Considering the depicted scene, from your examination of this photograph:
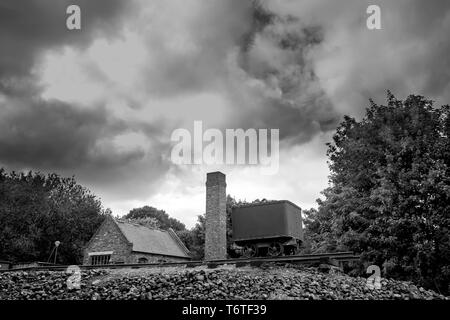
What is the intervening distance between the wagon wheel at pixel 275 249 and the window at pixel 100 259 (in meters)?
15.1

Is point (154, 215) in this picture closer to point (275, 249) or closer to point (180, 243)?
point (180, 243)

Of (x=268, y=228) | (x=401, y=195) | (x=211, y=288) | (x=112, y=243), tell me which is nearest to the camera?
(x=211, y=288)

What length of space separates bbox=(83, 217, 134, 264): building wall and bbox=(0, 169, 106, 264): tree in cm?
792

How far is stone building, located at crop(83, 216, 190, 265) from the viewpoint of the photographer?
90.4 ft

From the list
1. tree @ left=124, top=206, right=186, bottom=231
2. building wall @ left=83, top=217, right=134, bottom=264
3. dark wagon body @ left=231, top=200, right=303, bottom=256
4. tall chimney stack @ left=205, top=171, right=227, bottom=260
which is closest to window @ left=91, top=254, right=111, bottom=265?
building wall @ left=83, top=217, right=134, bottom=264

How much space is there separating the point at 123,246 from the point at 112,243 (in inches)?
51.9

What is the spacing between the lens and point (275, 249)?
63.0 ft

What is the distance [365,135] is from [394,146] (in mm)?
2867

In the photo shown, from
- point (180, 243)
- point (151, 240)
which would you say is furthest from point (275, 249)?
point (180, 243)

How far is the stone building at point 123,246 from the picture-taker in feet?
90.4

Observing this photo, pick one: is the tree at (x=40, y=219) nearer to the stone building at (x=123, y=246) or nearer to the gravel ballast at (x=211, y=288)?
the stone building at (x=123, y=246)

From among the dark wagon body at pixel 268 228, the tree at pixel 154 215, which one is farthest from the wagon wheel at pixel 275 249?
the tree at pixel 154 215
